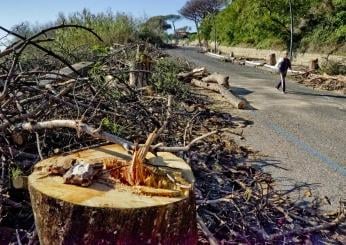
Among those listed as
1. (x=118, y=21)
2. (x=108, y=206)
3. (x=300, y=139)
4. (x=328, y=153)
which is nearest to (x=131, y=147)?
(x=108, y=206)

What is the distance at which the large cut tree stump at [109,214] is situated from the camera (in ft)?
8.04

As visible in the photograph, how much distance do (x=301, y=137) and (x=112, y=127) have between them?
414 centimetres

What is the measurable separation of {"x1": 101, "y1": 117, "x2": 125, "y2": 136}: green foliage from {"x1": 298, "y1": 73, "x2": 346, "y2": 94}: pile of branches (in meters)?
11.1

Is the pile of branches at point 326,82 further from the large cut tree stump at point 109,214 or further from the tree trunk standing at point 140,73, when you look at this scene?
the large cut tree stump at point 109,214

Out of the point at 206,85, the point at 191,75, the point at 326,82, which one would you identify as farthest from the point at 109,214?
the point at 326,82

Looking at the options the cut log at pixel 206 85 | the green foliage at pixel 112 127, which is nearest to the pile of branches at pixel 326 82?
the cut log at pixel 206 85

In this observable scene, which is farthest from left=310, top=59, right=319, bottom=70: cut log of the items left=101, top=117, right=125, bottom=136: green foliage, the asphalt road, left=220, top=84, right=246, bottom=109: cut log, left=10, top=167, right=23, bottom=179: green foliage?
left=10, top=167, right=23, bottom=179: green foliage

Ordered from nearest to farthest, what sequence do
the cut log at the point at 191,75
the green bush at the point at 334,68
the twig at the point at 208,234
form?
the twig at the point at 208,234 < the cut log at the point at 191,75 < the green bush at the point at 334,68

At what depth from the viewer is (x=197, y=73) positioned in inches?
578

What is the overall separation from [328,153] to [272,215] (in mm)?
2855

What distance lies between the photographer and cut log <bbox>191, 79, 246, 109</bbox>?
10.4 m

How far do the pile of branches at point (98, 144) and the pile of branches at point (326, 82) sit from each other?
1032 cm

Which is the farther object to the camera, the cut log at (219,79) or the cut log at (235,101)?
the cut log at (219,79)

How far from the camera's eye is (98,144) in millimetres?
3535
